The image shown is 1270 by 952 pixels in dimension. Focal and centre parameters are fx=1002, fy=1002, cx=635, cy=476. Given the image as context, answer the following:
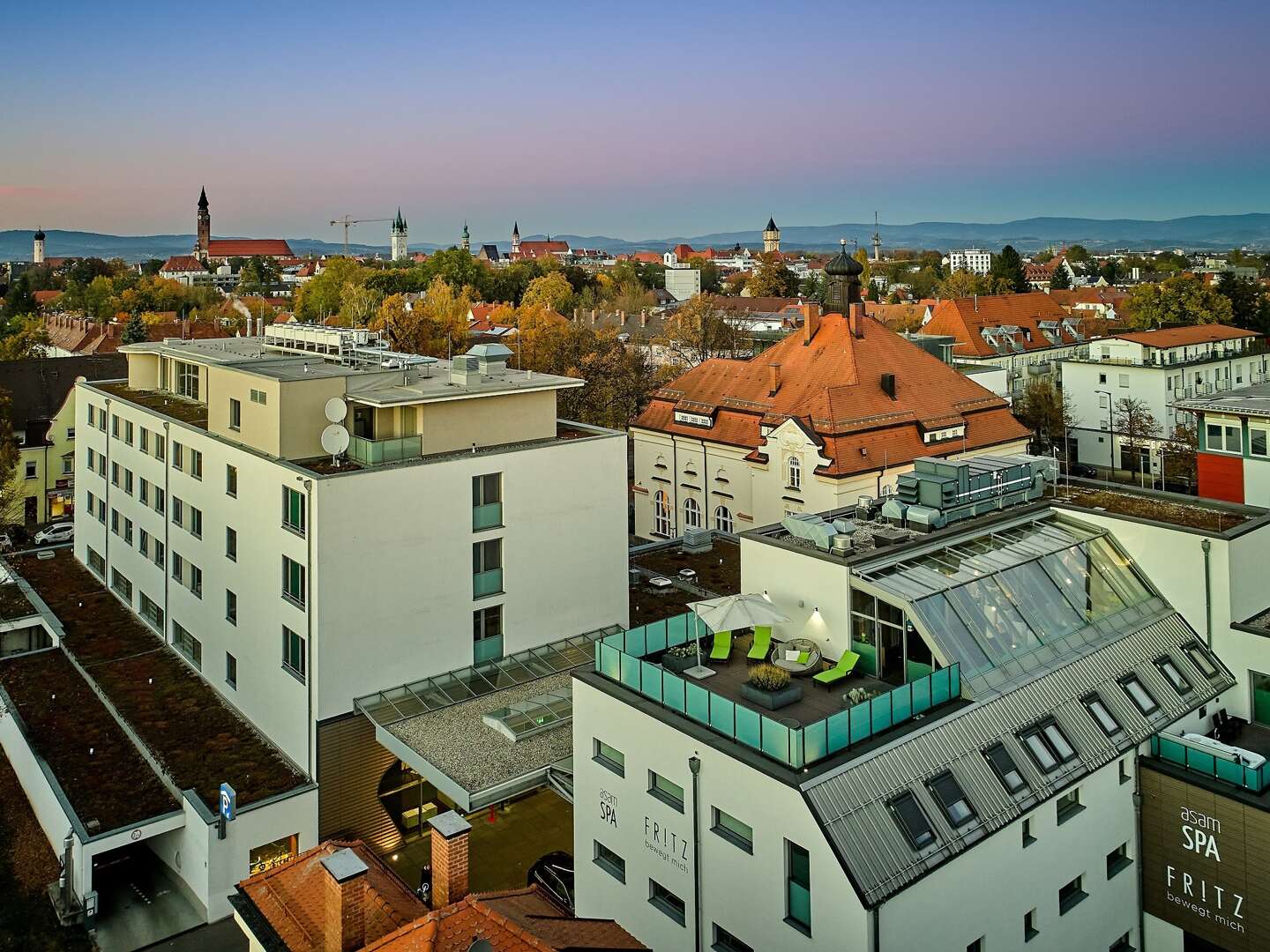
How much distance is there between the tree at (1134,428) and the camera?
177 feet

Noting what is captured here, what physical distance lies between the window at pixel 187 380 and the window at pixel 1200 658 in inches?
1144

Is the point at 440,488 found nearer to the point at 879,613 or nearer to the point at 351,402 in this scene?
the point at 351,402

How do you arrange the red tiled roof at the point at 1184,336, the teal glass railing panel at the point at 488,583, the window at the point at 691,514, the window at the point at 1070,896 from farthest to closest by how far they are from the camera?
the red tiled roof at the point at 1184,336 < the window at the point at 691,514 < the teal glass railing panel at the point at 488,583 < the window at the point at 1070,896

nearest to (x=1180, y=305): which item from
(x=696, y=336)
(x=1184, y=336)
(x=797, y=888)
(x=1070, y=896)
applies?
(x=1184, y=336)

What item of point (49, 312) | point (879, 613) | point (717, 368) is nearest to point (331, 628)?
point (879, 613)

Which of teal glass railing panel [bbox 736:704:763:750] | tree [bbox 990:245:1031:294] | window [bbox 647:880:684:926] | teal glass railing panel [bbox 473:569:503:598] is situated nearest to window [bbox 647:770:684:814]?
window [bbox 647:880:684:926]

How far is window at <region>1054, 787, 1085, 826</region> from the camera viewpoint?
15.2m

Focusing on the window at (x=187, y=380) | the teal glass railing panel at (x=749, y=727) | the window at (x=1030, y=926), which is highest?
the window at (x=187, y=380)

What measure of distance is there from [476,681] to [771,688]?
10278mm

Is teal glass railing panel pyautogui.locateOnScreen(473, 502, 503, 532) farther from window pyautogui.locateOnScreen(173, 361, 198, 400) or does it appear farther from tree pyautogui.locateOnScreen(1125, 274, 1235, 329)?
tree pyautogui.locateOnScreen(1125, 274, 1235, 329)

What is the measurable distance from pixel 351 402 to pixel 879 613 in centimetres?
1451

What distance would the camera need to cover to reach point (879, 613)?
16453 millimetres

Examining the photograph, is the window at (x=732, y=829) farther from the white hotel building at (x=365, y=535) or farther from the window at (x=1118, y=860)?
the white hotel building at (x=365, y=535)

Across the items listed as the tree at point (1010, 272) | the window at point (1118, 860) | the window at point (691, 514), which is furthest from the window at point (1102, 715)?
the tree at point (1010, 272)
